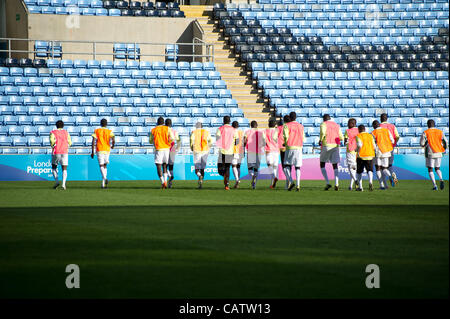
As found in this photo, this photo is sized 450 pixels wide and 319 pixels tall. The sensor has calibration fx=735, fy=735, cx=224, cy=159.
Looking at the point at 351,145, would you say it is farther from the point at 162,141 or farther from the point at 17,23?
the point at 17,23

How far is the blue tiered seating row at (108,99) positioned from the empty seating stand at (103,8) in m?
5.14

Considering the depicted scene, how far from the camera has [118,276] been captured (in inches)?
272

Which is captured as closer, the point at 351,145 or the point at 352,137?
the point at 352,137

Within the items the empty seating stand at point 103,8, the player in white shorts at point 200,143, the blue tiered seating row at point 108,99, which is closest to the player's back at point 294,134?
the player in white shorts at point 200,143

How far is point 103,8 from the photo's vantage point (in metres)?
37.8

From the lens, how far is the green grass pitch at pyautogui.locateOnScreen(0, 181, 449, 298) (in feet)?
21.0

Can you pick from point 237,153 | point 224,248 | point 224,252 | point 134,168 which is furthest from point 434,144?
point 224,252

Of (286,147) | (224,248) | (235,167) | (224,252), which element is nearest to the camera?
(224,252)

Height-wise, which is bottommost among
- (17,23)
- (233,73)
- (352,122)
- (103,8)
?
(352,122)

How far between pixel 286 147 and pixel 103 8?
20.3 m

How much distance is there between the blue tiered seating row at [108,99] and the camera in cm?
2920

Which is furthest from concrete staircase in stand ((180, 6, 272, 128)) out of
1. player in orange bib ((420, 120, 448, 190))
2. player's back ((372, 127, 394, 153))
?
player in orange bib ((420, 120, 448, 190))

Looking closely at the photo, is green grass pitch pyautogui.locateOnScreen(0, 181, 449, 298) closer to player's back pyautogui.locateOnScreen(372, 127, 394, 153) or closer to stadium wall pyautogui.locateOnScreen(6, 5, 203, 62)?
player's back pyautogui.locateOnScreen(372, 127, 394, 153)
